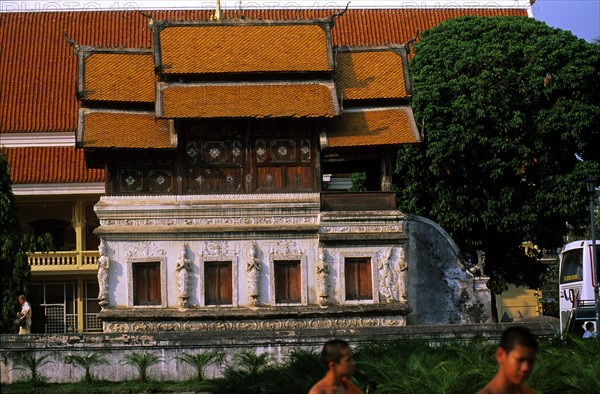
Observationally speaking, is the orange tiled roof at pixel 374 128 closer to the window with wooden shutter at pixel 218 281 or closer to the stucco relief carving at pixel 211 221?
the stucco relief carving at pixel 211 221

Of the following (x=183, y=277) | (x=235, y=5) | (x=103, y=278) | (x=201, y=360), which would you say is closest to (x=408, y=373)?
(x=201, y=360)

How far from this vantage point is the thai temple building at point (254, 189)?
30406 mm

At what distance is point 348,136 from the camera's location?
31.2 metres

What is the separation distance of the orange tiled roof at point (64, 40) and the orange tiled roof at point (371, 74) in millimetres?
14952

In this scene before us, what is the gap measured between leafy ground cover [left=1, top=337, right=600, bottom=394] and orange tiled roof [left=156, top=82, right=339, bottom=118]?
789 centimetres

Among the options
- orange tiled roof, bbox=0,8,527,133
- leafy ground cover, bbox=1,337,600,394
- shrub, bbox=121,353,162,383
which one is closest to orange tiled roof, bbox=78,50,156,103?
shrub, bbox=121,353,162,383

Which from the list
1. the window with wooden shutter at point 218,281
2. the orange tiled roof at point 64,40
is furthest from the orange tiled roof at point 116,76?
the orange tiled roof at point 64,40

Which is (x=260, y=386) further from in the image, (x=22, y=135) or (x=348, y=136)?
(x=22, y=135)

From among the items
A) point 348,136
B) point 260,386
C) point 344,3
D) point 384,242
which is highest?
point 344,3

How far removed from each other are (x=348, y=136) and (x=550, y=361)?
13.5 metres

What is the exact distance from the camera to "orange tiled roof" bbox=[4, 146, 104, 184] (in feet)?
146

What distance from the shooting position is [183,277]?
30.2 meters

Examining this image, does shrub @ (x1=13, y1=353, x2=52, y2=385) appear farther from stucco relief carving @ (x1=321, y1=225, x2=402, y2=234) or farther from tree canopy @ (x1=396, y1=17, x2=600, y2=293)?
tree canopy @ (x1=396, y1=17, x2=600, y2=293)

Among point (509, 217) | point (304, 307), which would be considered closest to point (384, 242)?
point (304, 307)
